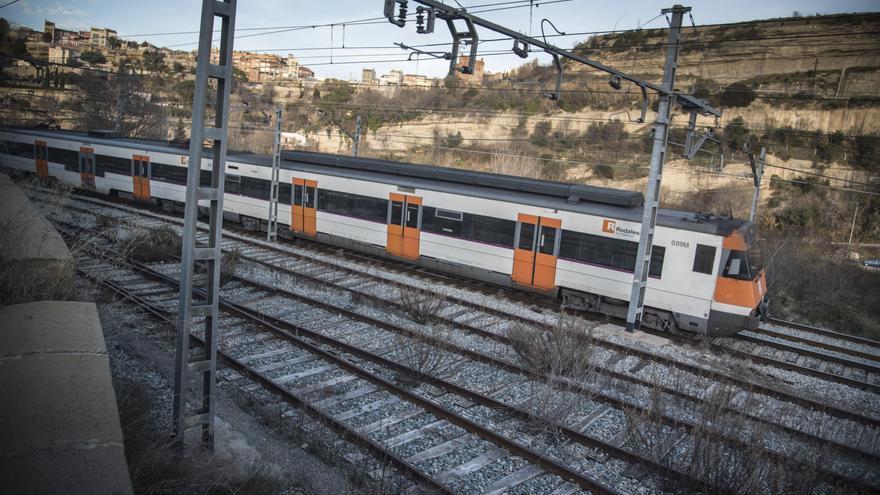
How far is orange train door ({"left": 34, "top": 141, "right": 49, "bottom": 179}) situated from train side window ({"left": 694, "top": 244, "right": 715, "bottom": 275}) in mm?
29672

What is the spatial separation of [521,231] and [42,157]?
85.3 ft

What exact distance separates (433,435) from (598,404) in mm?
2769

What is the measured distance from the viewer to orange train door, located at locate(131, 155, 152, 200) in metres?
23.3

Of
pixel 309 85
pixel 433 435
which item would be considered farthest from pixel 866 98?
pixel 309 85

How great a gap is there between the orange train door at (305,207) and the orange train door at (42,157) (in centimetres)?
1707

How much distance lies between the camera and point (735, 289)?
37.6 ft

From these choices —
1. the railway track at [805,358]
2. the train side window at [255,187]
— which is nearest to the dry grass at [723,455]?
the railway track at [805,358]

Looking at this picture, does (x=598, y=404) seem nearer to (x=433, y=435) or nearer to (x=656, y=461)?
(x=656, y=461)

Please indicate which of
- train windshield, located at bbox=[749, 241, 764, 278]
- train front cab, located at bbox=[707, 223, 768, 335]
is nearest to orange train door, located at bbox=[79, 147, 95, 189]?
train front cab, located at bbox=[707, 223, 768, 335]

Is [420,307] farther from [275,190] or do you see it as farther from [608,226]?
[275,190]

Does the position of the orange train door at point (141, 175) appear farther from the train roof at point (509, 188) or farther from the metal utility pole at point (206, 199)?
the metal utility pole at point (206, 199)

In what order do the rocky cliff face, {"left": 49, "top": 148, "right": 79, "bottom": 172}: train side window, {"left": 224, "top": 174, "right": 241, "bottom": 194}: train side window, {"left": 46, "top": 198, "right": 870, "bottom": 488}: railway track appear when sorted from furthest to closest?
the rocky cliff face → {"left": 49, "top": 148, "right": 79, "bottom": 172}: train side window → {"left": 224, "top": 174, "right": 241, "bottom": 194}: train side window → {"left": 46, "top": 198, "right": 870, "bottom": 488}: railway track

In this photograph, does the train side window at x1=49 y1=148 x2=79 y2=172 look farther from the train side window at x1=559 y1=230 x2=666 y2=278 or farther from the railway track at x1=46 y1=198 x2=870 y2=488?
the train side window at x1=559 y1=230 x2=666 y2=278

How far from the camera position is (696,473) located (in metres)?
6.00
